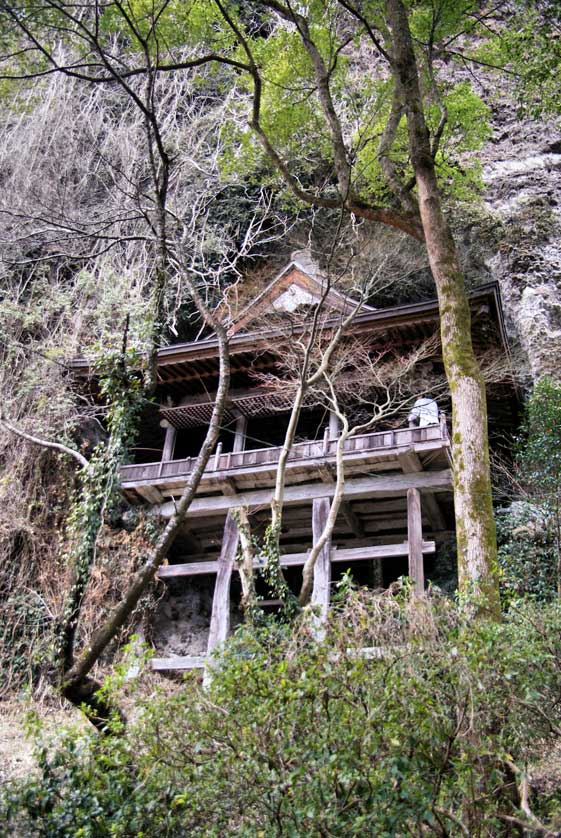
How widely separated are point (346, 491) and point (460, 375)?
606 centimetres

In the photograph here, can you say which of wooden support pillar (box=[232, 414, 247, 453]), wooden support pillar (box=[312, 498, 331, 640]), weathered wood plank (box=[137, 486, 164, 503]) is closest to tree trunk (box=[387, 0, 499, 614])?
wooden support pillar (box=[312, 498, 331, 640])

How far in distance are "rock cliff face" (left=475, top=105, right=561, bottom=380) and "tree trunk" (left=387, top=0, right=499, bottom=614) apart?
6949 millimetres

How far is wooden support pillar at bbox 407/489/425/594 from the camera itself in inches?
439

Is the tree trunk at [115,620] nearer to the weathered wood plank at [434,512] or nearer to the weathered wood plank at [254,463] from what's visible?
the weathered wood plank at [254,463]

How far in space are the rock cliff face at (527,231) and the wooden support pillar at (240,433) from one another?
219 inches

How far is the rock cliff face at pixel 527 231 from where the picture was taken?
1481 centimetres

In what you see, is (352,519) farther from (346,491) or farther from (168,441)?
(168,441)

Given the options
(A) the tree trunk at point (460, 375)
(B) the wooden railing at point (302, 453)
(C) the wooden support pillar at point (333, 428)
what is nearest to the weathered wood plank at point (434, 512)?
(B) the wooden railing at point (302, 453)

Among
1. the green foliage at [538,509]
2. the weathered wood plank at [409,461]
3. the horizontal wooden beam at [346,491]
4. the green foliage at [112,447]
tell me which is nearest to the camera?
the green foliage at [112,447]

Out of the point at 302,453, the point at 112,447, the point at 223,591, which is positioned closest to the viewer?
the point at 112,447

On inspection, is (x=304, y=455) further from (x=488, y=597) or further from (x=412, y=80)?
(x=488, y=597)

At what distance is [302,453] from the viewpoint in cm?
1271

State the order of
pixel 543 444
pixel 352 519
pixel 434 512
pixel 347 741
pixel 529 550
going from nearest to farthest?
pixel 347 741 < pixel 529 550 < pixel 543 444 < pixel 434 512 < pixel 352 519

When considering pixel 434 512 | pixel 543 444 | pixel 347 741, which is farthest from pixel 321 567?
pixel 347 741
